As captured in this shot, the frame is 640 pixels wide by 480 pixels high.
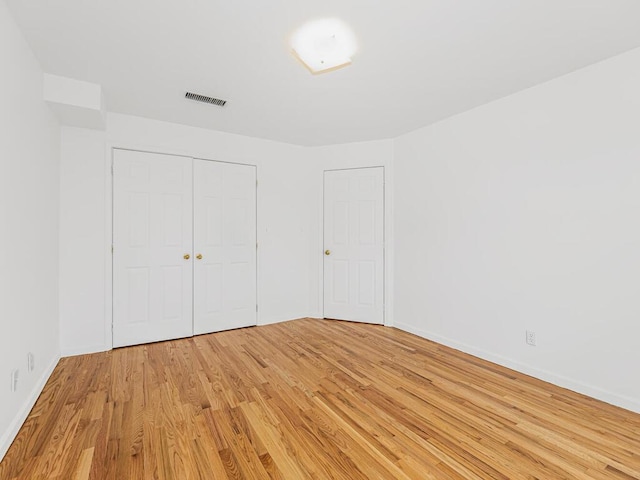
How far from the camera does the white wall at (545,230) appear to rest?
2168 mm

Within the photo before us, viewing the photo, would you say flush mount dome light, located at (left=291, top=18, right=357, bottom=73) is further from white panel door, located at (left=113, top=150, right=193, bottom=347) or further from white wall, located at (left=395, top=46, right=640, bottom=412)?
white panel door, located at (left=113, top=150, right=193, bottom=347)

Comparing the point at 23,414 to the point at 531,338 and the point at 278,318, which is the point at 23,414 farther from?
the point at 531,338

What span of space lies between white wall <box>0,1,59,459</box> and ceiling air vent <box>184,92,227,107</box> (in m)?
1.07

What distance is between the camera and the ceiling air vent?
2.83 metres

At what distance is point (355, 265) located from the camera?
4281mm

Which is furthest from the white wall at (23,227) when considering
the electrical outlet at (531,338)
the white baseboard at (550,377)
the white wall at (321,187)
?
the electrical outlet at (531,338)

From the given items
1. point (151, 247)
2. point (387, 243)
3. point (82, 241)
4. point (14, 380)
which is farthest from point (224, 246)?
point (14, 380)

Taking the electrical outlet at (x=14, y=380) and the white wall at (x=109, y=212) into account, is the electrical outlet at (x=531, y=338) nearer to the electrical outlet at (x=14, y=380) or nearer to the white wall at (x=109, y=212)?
the white wall at (x=109, y=212)

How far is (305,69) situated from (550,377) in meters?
3.23

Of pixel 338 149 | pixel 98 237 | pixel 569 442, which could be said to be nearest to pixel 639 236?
pixel 569 442

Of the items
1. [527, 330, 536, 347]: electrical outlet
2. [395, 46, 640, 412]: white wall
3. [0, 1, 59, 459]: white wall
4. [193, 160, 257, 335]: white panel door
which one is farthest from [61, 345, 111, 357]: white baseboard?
[527, 330, 536, 347]: electrical outlet

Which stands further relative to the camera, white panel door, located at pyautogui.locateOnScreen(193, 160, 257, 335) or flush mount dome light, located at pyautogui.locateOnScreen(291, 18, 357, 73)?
white panel door, located at pyautogui.locateOnScreen(193, 160, 257, 335)

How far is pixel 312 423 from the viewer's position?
6.39 ft

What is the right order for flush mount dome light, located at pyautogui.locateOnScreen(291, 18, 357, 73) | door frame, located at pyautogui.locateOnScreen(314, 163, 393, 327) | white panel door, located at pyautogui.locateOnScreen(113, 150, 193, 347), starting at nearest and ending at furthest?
flush mount dome light, located at pyautogui.locateOnScreen(291, 18, 357, 73) → white panel door, located at pyautogui.locateOnScreen(113, 150, 193, 347) → door frame, located at pyautogui.locateOnScreen(314, 163, 393, 327)
